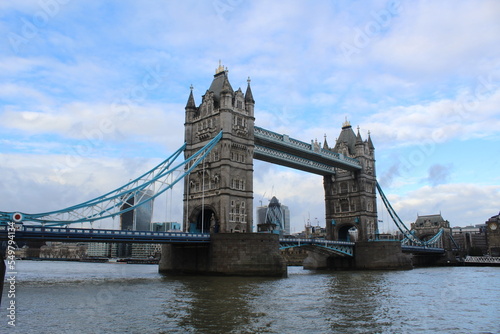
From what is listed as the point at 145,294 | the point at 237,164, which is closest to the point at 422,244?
the point at 237,164

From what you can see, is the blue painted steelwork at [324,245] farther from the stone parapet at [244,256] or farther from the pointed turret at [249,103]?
the pointed turret at [249,103]

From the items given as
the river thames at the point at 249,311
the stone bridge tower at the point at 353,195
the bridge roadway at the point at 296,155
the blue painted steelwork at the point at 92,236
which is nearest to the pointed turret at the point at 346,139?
the stone bridge tower at the point at 353,195

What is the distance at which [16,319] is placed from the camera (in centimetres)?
1948

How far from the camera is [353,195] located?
7862cm

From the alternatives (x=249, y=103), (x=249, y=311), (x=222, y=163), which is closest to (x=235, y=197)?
(x=222, y=163)

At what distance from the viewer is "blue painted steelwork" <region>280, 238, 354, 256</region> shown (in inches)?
2260

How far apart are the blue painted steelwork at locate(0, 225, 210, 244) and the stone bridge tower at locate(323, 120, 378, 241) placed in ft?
125

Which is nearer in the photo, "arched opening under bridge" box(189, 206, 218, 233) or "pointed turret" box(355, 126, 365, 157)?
"arched opening under bridge" box(189, 206, 218, 233)

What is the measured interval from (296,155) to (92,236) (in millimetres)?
36513

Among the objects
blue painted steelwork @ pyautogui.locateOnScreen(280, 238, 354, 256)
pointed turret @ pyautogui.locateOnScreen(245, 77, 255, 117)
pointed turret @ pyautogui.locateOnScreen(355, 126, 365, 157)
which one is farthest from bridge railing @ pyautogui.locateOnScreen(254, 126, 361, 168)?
blue painted steelwork @ pyautogui.locateOnScreen(280, 238, 354, 256)

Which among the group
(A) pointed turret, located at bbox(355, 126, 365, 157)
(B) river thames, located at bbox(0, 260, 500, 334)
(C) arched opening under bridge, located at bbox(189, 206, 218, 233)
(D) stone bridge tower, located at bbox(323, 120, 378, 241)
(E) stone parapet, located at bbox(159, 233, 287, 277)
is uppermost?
(A) pointed turret, located at bbox(355, 126, 365, 157)

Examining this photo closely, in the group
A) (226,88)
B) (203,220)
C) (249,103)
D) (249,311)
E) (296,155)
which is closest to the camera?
(249,311)

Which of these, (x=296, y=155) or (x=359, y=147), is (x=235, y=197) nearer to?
(x=296, y=155)

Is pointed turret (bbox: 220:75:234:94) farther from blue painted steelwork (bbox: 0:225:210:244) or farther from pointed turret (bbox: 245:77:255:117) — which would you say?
blue painted steelwork (bbox: 0:225:210:244)
